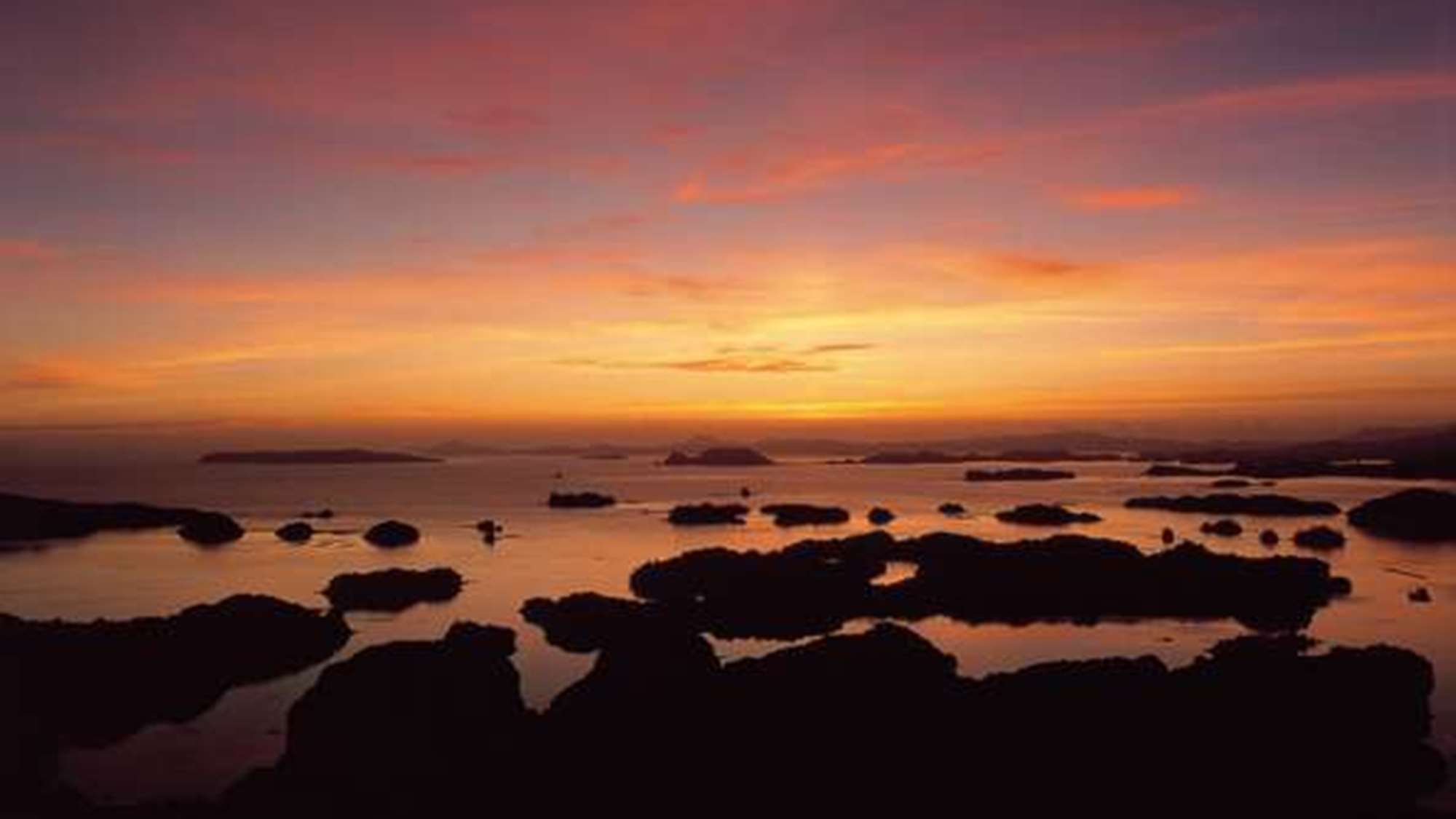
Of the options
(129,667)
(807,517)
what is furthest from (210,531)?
(129,667)

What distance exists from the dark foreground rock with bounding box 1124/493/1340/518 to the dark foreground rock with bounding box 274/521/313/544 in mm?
98776

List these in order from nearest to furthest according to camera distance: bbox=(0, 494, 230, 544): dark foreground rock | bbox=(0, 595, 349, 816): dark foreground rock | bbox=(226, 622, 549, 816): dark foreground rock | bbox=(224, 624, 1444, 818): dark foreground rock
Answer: bbox=(226, 622, 549, 816): dark foreground rock, bbox=(224, 624, 1444, 818): dark foreground rock, bbox=(0, 595, 349, 816): dark foreground rock, bbox=(0, 494, 230, 544): dark foreground rock

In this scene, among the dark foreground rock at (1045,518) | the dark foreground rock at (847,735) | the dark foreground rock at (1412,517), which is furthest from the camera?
the dark foreground rock at (1045,518)

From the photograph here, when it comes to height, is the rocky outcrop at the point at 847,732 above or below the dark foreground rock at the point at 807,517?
above

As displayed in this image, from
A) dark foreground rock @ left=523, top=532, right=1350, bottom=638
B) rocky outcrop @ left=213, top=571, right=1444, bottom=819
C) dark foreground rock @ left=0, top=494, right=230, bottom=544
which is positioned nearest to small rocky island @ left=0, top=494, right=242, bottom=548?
dark foreground rock @ left=0, top=494, right=230, bottom=544

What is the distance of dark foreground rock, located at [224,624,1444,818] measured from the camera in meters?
25.4

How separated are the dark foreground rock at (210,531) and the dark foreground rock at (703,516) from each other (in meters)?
45.1

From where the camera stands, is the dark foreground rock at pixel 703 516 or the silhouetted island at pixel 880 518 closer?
the silhouetted island at pixel 880 518

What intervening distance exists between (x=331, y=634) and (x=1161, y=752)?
3656 centimetres

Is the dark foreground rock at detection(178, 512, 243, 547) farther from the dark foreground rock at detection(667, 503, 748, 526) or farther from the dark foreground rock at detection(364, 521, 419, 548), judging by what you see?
the dark foreground rock at detection(667, 503, 748, 526)

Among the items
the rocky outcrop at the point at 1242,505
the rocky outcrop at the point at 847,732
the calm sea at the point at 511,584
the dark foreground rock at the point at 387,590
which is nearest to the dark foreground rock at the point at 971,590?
the calm sea at the point at 511,584

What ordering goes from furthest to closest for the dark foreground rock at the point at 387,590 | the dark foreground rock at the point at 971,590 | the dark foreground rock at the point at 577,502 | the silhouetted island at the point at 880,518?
the dark foreground rock at the point at 577,502 < the silhouetted island at the point at 880,518 < the dark foreground rock at the point at 387,590 < the dark foreground rock at the point at 971,590

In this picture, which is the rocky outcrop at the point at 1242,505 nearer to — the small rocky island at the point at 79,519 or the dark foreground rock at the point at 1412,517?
the dark foreground rock at the point at 1412,517

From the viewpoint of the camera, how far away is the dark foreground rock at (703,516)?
410ft
